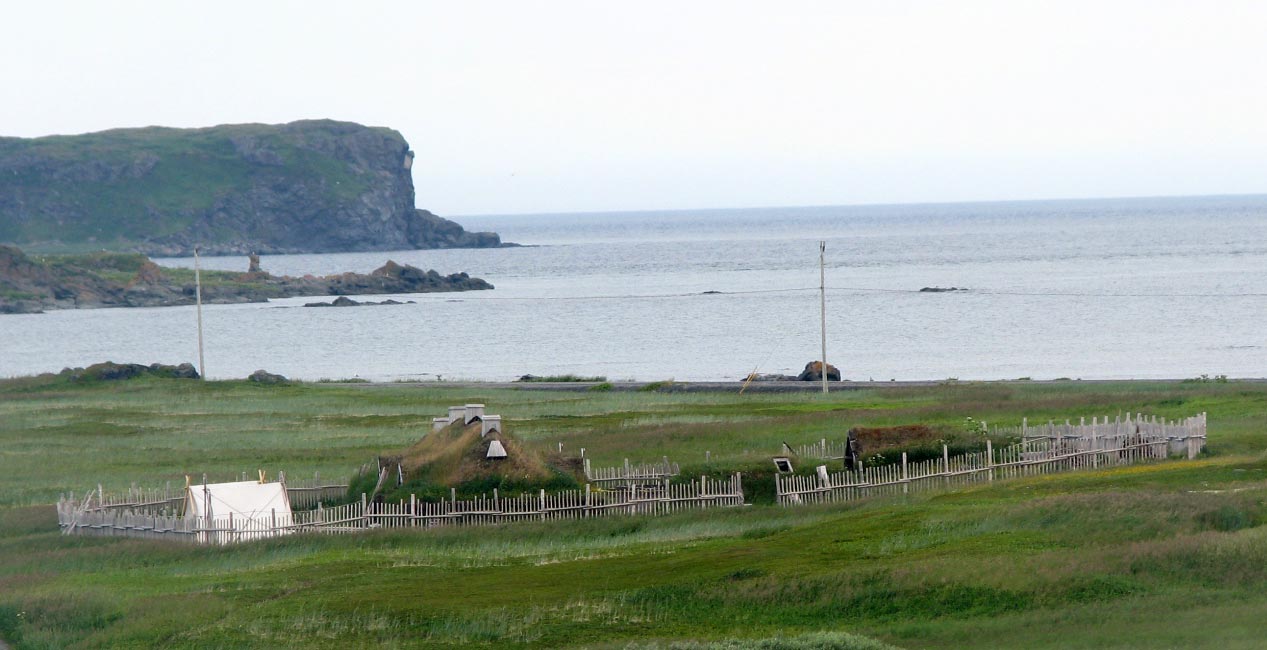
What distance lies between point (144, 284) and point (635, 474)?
158 m

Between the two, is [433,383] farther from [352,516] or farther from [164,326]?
[164,326]

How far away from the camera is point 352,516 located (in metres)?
30.5

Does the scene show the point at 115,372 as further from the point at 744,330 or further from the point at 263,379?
the point at 744,330

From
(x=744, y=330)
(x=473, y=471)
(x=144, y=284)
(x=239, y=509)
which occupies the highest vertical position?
(x=473, y=471)

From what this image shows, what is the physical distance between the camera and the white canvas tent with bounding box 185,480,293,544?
29.8 metres

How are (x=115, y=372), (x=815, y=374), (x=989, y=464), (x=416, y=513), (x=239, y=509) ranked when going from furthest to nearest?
1. (x=115, y=372)
2. (x=815, y=374)
3. (x=989, y=464)
4. (x=239, y=509)
5. (x=416, y=513)

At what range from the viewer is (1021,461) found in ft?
106

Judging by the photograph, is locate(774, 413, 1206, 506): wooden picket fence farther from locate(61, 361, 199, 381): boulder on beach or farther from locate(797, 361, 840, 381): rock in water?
locate(61, 361, 199, 381): boulder on beach

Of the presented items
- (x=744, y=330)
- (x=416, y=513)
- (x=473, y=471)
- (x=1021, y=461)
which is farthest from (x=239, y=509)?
(x=744, y=330)

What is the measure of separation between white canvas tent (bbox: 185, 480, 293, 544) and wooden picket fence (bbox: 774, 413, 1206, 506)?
10.4m

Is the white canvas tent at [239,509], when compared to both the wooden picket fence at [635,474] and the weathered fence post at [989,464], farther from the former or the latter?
the weathered fence post at [989,464]

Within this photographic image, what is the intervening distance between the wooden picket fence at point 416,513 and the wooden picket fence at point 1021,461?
1833 mm

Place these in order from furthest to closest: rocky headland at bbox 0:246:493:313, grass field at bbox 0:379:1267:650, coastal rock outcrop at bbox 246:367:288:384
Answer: rocky headland at bbox 0:246:493:313, coastal rock outcrop at bbox 246:367:288:384, grass field at bbox 0:379:1267:650

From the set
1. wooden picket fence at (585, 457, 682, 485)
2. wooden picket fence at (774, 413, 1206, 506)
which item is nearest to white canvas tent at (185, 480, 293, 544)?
wooden picket fence at (585, 457, 682, 485)
